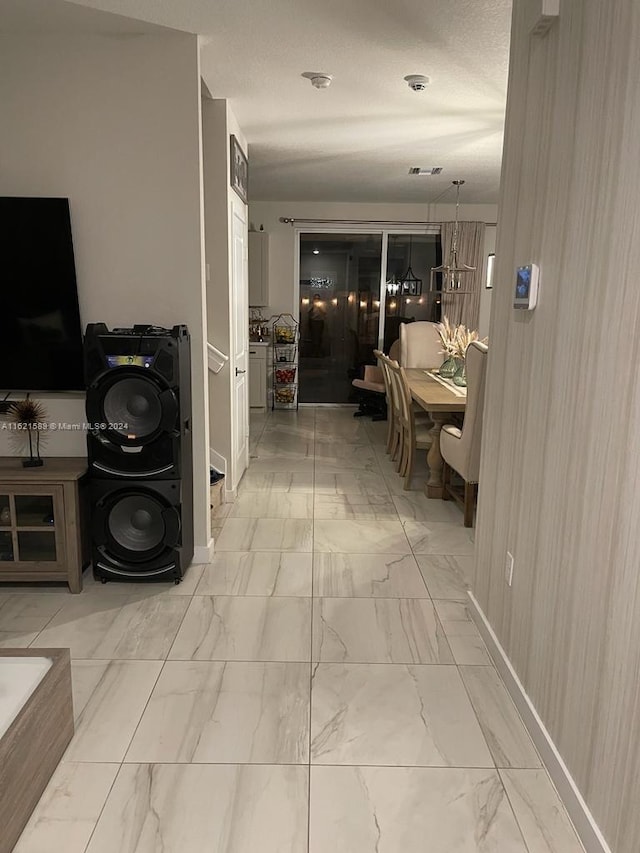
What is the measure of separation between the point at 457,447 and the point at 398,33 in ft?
7.43

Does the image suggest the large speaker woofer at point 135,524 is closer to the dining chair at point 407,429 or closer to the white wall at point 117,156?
the white wall at point 117,156

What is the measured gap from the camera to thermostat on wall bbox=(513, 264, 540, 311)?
2.21m

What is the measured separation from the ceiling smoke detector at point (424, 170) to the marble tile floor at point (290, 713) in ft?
11.9

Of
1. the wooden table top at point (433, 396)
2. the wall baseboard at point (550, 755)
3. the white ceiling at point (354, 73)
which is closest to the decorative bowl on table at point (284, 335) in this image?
the white ceiling at point (354, 73)

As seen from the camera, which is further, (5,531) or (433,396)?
(433,396)

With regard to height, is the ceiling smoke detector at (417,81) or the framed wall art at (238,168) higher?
the ceiling smoke detector at (417,81)

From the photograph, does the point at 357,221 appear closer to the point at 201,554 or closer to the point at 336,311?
the point at 336,311

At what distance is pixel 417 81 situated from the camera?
356cm

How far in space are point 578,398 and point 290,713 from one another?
4.70ft

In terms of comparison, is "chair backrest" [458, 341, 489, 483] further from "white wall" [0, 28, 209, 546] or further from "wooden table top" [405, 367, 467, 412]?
"white wall" [0, 28, 209, 546]

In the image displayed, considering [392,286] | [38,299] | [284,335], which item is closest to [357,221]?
[392,286]

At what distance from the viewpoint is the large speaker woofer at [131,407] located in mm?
3006

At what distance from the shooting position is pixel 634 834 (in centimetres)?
149

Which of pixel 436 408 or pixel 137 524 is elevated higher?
pixel 436 408
